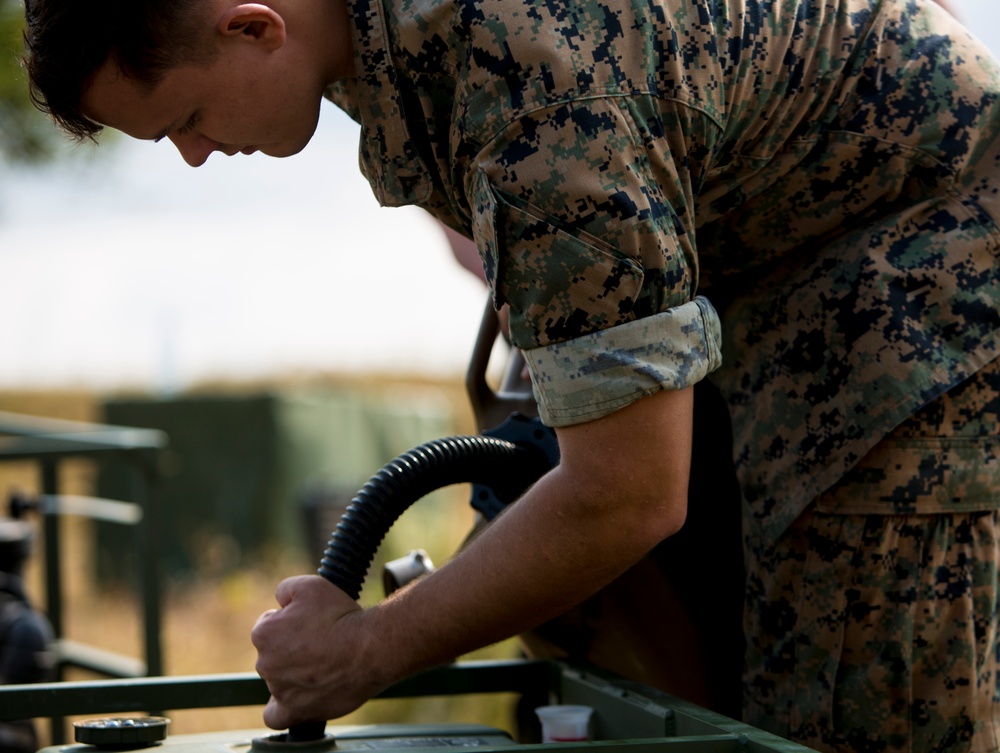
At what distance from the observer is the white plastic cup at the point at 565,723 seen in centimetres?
177

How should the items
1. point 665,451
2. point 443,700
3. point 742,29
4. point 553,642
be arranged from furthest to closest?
point 443,700, point 553,642, point 742,29, point 665,451

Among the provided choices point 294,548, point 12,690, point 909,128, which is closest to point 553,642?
point 12,690

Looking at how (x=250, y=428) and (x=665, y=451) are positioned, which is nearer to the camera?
(x=665, y=451)

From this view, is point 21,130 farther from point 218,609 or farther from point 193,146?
point 193,146

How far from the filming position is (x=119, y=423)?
10.4 metres

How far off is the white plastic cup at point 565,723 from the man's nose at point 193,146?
2.82ft

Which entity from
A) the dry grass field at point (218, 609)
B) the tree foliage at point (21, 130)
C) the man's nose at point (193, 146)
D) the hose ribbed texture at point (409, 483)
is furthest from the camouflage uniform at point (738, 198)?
the tree foliage at point (21, 130)

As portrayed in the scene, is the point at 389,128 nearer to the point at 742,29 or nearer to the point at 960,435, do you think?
the point at 742,29

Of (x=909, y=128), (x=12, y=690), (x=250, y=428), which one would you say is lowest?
(x=12, y=690)

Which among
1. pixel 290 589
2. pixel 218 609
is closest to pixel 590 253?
pixel 290 589

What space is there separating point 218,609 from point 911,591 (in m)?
7.69

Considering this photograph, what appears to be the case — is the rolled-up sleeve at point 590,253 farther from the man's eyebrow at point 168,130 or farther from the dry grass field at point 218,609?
the dry grass field at point 218,609

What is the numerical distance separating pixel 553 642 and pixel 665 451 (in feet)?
2.11

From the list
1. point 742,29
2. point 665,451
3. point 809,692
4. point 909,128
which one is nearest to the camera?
point 665,451
